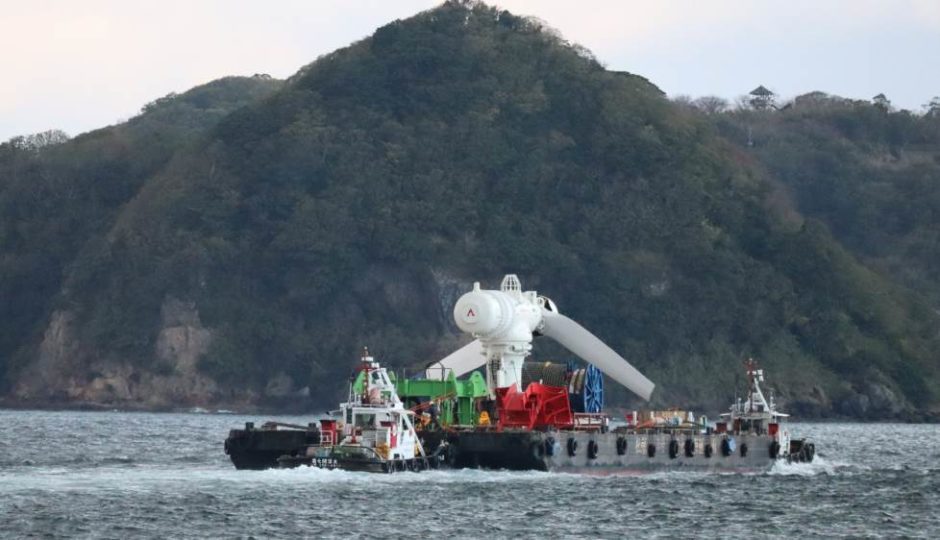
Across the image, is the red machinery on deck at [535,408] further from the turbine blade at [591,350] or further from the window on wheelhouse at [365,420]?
the window on wheelhouse at [365,420]

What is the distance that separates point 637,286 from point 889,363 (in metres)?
24.2

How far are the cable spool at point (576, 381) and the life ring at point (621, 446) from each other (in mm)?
3652

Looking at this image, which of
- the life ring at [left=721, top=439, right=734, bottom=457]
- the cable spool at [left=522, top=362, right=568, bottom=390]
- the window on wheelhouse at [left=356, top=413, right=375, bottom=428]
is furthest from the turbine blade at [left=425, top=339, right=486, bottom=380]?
the window on wheelhouse at [left=356, top=413, right=375, bottom=428]

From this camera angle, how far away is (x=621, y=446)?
84938 mm

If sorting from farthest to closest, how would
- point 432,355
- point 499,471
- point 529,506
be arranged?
point 432,355
point 499,471
point 529,506

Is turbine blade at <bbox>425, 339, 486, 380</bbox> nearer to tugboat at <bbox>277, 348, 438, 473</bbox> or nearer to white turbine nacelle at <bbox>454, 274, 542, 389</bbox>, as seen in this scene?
white turbine nacelle at <bbox>454, 274, 542, 389</bbox>

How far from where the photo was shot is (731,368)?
7554 inches

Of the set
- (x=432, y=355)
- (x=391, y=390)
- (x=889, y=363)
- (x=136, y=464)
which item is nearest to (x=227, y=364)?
(x=432, y=355)

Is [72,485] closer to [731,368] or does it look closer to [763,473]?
[763,473]

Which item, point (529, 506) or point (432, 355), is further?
point (432, 355)

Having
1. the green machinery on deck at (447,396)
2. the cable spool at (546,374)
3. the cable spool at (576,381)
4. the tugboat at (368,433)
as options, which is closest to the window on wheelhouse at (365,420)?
the tugboat at (368,433)

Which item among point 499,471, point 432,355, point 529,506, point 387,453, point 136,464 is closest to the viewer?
point 529,506

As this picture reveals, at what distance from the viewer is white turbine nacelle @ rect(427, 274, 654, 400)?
88.0 meters

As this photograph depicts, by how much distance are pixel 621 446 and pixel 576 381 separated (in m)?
5.10
